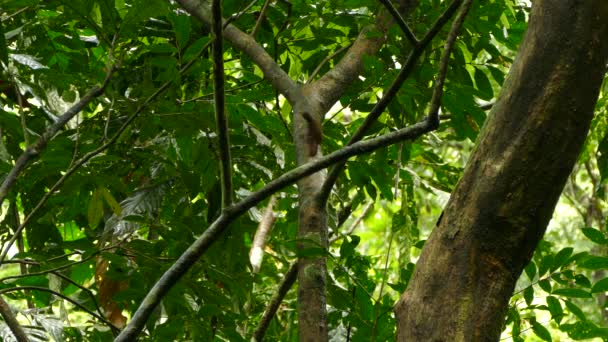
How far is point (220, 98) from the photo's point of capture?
3.59 feet

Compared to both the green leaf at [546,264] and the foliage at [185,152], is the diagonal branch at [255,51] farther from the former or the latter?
the green leaf at [546,264]

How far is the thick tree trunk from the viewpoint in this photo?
3.66ft

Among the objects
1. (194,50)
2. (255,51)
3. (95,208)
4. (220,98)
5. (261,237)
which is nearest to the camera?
(220,98)

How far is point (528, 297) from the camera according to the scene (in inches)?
69.5

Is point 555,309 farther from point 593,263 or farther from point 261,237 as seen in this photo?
point 261,237

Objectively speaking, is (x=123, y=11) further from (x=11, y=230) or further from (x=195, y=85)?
(x=11, y=230)

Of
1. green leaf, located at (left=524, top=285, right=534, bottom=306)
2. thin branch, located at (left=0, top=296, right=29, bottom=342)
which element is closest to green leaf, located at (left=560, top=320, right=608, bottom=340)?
green leaf, located at (left=524, top=285, right=534, bottom=306)

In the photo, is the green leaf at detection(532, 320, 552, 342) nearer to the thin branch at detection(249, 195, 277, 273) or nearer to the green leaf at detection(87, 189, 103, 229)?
the thin branch at detection(249, 195, 277, 273)

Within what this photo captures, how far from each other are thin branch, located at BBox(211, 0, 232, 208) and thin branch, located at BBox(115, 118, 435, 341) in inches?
1.1

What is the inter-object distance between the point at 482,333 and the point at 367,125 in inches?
16.3

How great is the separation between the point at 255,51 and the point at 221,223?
674mm

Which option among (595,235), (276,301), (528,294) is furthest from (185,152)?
(595,235)

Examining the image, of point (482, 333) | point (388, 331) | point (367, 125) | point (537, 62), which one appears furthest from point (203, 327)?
point (537, 62)

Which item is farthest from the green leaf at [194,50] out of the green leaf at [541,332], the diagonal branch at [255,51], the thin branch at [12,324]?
the green leaf at [541,332]
